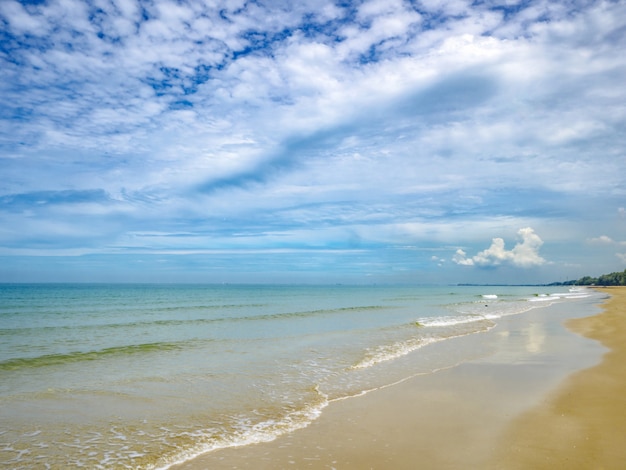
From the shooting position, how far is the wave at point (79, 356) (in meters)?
14.3

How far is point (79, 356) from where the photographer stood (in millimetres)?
15930

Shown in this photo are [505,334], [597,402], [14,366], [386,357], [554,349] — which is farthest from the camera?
[505,334]

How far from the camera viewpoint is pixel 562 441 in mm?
7129

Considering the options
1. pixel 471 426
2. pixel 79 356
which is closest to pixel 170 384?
pixel 79 356

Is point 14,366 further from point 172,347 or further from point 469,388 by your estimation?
point 469,388

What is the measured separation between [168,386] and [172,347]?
711 cm

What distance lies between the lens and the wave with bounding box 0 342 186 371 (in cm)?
1428

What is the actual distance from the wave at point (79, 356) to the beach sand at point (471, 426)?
1070 cm

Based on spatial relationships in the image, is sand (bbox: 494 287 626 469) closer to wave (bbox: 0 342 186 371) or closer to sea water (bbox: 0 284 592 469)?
sea water (bbox: 0 284 592 469)

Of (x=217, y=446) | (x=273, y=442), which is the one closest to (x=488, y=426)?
(x=273, y=442)

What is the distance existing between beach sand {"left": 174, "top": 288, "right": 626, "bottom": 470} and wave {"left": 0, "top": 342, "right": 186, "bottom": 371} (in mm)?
10701

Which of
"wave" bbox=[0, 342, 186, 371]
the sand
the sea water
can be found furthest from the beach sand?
"wave" bbox=[0, 342, 186, 371]

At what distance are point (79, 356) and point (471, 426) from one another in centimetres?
1452

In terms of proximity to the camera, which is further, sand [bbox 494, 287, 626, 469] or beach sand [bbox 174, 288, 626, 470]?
beach sand [bbox 174, 288, 626, 470]
